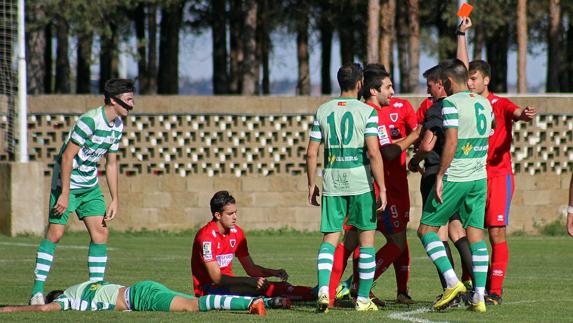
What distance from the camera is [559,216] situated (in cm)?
2503

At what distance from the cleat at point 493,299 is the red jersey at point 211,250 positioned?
230 cm

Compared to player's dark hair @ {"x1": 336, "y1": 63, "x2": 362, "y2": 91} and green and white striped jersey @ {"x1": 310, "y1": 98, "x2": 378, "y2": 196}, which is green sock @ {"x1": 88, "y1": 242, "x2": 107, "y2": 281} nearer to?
green and white striped jersey @ {"x1": 310, "y1": 98, "x2": 378, "y2": 196}

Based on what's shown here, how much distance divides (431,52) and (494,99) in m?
32.0

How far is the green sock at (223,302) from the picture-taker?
10586mm

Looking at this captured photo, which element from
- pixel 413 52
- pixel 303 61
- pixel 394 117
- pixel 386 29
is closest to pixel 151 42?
pixel 303 61

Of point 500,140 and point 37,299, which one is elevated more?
point 500,140

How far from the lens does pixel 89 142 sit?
11.5 meters

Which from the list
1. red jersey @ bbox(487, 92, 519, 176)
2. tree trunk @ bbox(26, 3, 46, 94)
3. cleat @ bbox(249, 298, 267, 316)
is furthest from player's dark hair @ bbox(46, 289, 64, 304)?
tree trunk @ bbox(26, 3, 46, 94)

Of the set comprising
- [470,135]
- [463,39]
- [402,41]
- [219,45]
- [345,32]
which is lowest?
[470,135]

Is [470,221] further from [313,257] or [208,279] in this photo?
[313,257]

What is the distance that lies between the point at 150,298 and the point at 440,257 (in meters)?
2.51

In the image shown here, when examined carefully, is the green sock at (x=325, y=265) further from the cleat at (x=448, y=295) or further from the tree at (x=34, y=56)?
the tree at (x=34, y=56)

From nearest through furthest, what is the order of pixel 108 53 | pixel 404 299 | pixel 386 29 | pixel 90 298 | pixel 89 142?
pixel 90 298, pixel 89 142, pixel 404 299, pixel 386 29, pixel 108 53

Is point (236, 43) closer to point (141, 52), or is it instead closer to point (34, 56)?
point (141, 52)
